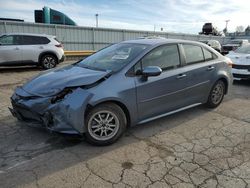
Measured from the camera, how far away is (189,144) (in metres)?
3.75

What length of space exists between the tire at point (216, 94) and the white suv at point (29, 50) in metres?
8.03

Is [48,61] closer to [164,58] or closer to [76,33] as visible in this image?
[76,33]

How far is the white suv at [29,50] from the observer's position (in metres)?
10.0

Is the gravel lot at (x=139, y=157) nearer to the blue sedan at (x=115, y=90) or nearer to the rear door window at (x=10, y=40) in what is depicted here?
the blue sedan at (x=115, y=90)

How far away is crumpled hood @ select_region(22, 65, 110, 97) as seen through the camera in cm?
348

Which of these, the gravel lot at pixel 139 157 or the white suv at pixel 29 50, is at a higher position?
the white suv at pixel 29 50

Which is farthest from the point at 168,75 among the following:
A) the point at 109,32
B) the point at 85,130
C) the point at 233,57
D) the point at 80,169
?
the point at 109,32

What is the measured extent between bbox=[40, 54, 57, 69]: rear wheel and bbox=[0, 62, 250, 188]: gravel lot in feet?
21.7

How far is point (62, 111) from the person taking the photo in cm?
332

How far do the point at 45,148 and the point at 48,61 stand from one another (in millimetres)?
8239

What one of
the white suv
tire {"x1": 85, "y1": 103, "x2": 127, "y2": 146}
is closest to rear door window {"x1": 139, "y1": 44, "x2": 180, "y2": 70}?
tire {"x1": 85, "y1": 103, "x2": 127, "y2": 146}

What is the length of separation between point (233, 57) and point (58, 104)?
7.34 m

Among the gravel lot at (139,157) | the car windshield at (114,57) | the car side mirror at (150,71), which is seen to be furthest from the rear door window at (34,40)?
the car side mirror at (150,71)

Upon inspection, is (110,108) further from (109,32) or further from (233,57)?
(109,32)
